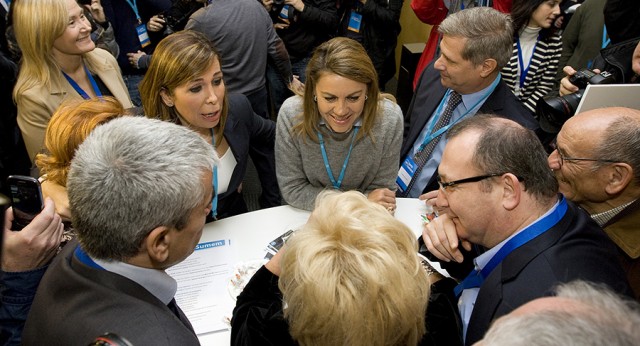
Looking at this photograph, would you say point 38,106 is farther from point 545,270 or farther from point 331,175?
point 545,270

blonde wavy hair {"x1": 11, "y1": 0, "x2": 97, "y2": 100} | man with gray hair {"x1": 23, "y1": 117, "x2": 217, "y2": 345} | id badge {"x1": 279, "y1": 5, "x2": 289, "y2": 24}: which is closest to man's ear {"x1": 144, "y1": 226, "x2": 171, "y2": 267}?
man with gray hair {"x1": 23, "y1": 117, "x2": 217, "y2": 345}

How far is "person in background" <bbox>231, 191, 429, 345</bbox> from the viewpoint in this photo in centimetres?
109

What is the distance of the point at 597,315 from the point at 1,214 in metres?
0.89

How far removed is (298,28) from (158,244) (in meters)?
3.20

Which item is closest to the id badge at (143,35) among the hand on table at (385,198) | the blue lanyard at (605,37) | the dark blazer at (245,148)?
the dark blazer at (245,148)

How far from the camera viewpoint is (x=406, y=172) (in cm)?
268

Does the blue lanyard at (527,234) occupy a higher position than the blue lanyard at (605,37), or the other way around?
the blue lanyard at (605,37)

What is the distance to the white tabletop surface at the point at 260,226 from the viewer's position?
2.02 meters

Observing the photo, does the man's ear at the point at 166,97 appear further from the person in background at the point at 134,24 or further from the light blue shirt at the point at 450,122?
the person in background at the point at 134,24

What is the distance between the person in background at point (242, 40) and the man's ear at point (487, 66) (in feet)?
5.35

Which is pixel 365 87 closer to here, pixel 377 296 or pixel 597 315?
pixel 377 296

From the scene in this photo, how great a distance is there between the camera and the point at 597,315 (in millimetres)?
767

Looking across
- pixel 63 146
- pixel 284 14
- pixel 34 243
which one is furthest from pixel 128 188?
pixel 284 14

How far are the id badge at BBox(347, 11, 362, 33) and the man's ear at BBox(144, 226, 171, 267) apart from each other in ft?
11.1
